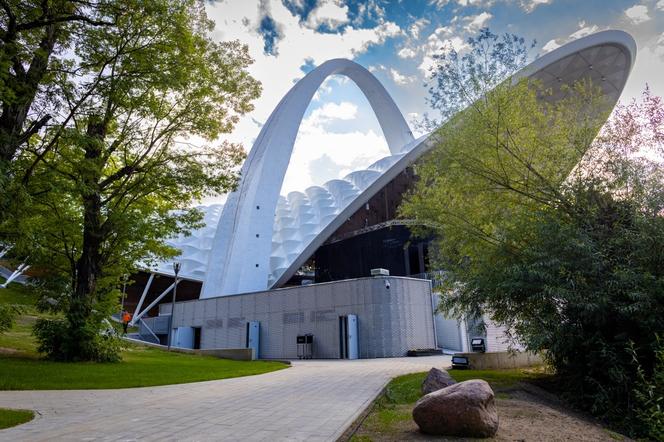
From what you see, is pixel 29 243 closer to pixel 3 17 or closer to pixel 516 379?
pixel 3 17

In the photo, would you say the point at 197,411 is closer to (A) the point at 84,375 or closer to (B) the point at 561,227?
(A) the point at 84,375

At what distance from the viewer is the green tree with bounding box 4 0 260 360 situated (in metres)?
9.75

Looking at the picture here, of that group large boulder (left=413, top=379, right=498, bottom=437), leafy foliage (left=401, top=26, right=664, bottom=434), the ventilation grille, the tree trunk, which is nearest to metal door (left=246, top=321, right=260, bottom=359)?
the ventilation grille

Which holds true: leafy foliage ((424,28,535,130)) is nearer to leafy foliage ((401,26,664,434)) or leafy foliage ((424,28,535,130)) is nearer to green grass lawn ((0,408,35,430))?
leafy foliage ((401,26,664,434))

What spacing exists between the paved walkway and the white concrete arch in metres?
20.6

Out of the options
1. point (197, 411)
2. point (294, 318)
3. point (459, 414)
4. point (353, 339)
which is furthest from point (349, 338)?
point (459, 414)

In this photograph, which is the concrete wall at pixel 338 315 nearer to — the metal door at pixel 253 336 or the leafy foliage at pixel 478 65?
the metal door at pixel 253 336

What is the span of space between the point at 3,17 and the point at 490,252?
38.9 ft

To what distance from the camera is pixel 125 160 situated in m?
13.2

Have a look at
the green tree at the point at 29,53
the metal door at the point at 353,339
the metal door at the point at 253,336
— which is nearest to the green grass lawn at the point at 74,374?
the green tree at the point at 29,53

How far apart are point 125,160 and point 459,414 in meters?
12.1

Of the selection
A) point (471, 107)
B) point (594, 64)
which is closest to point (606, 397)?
point (471, 107)

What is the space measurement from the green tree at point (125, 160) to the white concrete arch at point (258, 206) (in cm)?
1463

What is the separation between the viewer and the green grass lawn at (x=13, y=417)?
16.4 ft
